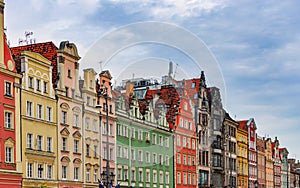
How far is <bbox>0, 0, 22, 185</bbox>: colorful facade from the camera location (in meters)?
31.3

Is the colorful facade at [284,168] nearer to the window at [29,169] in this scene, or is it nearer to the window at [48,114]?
the window at [48,114]

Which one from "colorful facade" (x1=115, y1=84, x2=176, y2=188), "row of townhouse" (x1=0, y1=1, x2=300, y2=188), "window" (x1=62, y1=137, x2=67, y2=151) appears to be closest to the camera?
"row of townhouse" (x1=0, y1=1, x2=300, y2=188)

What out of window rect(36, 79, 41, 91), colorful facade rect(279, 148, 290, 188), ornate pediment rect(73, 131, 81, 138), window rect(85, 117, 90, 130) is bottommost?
colorful facade rect(279, 148, 290, 188)

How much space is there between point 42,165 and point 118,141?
6.01 metres

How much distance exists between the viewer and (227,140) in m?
63.7

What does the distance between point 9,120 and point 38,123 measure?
2647mm

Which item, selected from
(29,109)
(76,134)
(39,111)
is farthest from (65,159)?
(29,109)

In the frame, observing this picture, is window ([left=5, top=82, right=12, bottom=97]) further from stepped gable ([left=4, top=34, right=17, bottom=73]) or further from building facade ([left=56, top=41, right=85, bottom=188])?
building facade ([left=56, top=41, right=85, bottom=188])

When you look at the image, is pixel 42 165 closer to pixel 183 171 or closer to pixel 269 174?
pixel 183 171

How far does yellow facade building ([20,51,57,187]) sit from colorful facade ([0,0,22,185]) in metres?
0.55

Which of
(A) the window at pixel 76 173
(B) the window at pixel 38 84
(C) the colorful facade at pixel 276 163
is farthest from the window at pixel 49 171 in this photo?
(C) the colorful facade at pixel 276 163

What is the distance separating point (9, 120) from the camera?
105 ft

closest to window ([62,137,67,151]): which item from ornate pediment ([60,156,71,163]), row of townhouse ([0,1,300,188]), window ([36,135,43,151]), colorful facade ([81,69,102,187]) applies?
row of townhouse ([0,1,300,188])

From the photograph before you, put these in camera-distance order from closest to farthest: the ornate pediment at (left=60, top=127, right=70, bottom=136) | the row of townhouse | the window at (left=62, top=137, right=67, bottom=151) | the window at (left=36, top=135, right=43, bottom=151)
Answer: the row of townhouse
the window at (left=36, top=135, right=43, bottom=151)
the ornate pediment at (left=60, top=127, right=70, bottom=136)
the window at (left=62, top=137, right=67, bottom=151)
